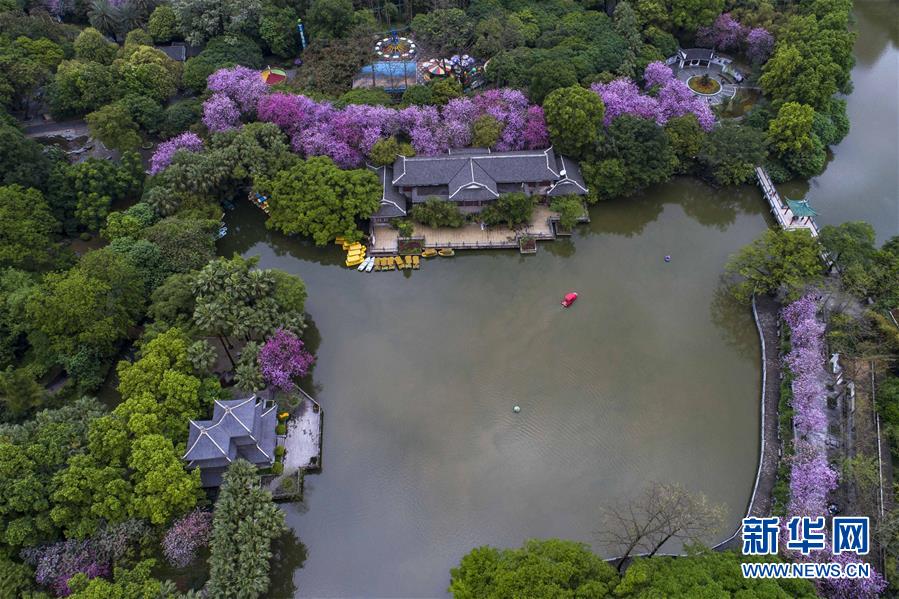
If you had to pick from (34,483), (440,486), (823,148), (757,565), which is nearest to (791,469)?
(757,565)

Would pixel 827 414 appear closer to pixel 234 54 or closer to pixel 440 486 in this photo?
pixel 440 486

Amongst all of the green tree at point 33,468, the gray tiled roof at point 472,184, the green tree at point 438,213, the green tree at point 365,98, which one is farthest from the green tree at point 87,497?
the green tree at point 365,98

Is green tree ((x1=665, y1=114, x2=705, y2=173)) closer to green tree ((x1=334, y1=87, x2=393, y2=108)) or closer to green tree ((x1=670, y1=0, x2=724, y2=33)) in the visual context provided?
green tree ((x1=670, y1=0, x2=724, y2=33))

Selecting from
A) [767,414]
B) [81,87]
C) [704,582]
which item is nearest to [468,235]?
[767,414]

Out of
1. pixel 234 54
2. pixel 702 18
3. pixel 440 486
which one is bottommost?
pixel 440 486

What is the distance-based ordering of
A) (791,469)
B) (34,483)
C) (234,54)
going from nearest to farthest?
(34,483)
(791,469)
(234,54)

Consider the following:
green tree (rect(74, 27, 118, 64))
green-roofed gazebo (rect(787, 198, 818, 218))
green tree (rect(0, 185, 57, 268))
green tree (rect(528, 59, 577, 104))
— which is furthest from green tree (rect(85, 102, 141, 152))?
green-roofed gazebo (rect(787, 198, 818, 218))
